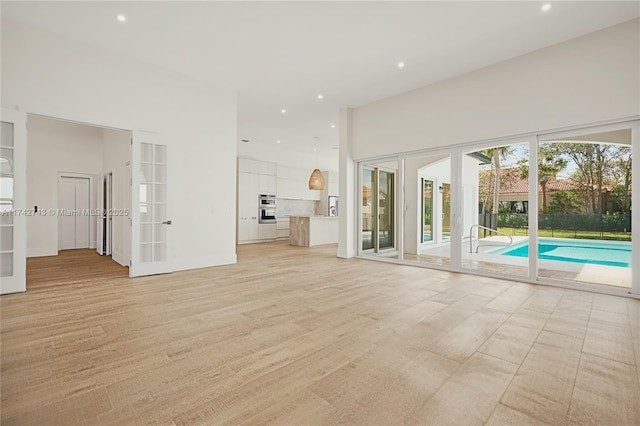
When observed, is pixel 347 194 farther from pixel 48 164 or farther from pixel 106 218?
pixel 48 164

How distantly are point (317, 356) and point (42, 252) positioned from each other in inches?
325

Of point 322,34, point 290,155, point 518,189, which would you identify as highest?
point 322,34

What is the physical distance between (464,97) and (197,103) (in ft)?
15.3

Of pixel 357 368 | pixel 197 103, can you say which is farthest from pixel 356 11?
pixel 357 368

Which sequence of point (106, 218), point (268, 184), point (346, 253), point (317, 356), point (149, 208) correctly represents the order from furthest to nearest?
point (268, 184) < point (106, 218) < point (346, 253) < point (149, 208) < point (317, 356)

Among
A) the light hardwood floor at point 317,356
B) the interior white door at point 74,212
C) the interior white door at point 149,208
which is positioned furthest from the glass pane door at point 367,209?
the interior white door at point 74,212

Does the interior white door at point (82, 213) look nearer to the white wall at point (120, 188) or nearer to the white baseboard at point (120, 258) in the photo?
the white wall at point (120, 188)

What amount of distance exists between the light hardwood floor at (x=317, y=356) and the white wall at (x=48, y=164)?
4.31 metres

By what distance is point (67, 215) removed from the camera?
27.2ft

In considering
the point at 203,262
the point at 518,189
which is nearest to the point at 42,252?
the point at 203,262

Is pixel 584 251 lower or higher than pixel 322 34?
lower

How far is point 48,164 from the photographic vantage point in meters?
7.27

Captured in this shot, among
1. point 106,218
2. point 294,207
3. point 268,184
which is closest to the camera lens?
point 106,218

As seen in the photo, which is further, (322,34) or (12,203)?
(322,34)
